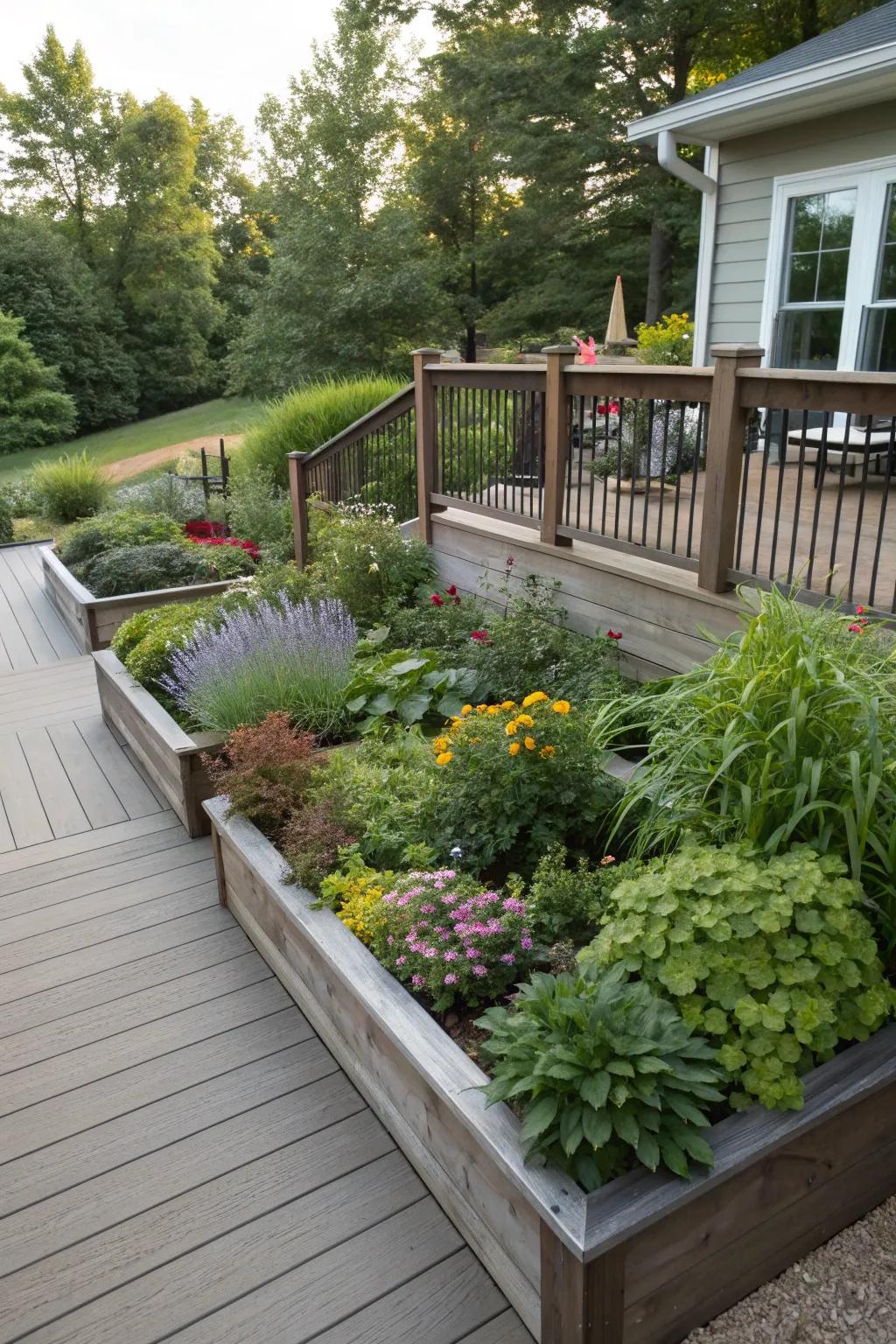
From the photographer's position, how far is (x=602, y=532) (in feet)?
13.8

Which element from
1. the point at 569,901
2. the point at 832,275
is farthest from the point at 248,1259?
the point at 832,275

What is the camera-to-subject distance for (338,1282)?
1964 millimetres

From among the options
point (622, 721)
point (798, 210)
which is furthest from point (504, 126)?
point (622, 721)

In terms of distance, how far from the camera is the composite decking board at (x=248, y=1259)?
1895 millimetres

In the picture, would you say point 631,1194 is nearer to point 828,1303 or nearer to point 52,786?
point 828,1303

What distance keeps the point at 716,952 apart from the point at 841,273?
5906 mm

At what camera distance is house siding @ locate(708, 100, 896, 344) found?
5934 millimetres

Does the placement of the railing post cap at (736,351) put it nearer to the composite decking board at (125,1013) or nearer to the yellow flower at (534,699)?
the yellow flower at (534,699)

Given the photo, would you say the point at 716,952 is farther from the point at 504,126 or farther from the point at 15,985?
the point at 504,126

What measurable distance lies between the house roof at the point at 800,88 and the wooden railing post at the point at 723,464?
10.6ft

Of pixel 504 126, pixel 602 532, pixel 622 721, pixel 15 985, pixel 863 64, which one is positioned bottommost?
pixel 15 985

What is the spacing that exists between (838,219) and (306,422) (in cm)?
518

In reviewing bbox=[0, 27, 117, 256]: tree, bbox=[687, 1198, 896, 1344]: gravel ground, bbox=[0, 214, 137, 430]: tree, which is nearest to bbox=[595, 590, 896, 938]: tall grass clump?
bbox=[687, 1198, 896, 1344]: gravel ground

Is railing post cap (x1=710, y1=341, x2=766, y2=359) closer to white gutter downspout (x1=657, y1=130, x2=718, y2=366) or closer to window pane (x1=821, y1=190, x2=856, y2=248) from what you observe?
window pane (x1=821, y1=190, x2=856, y2=248)
